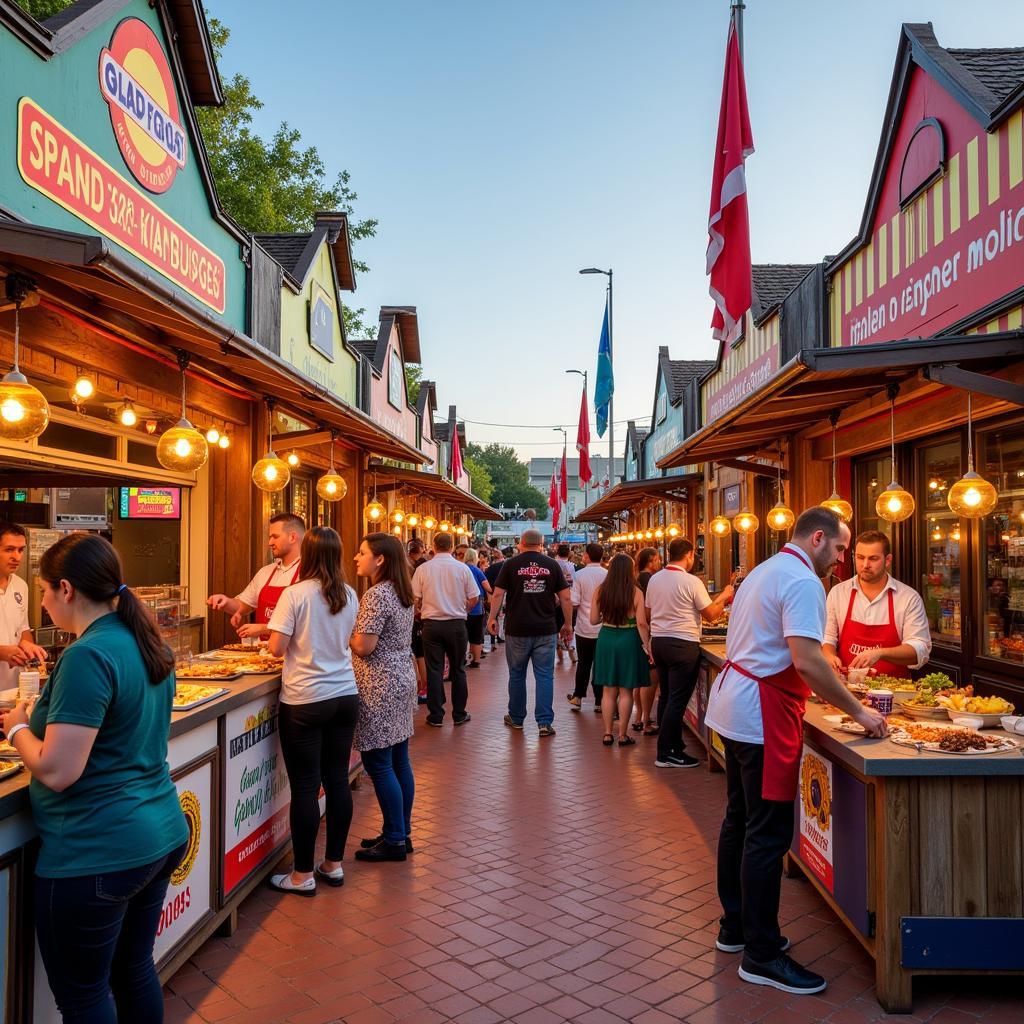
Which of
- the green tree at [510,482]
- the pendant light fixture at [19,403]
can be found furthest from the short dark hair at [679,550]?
the green tree at [510,482]

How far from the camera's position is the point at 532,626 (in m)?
9.38

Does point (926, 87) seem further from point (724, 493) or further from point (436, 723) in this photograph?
point (724, 493)

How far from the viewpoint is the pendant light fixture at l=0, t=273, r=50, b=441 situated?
147 inches

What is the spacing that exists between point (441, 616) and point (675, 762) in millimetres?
3118

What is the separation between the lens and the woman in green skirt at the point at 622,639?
8539 mm

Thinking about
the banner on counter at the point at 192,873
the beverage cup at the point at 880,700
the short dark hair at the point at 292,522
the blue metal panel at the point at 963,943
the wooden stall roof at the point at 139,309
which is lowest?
the blue metal panel at the point at 963,943

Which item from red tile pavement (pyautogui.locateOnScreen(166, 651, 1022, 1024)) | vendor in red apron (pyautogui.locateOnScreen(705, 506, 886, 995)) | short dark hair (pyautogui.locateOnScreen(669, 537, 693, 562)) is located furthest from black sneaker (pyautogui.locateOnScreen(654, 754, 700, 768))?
vendor in red apron (pyautogui.locateOnScreen(705, 506, 886, 995))

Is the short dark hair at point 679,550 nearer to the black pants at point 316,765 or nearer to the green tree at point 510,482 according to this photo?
the black pants at point 316,765

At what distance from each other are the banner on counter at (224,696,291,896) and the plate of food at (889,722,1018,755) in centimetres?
332

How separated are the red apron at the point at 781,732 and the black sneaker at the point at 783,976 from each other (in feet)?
2.45

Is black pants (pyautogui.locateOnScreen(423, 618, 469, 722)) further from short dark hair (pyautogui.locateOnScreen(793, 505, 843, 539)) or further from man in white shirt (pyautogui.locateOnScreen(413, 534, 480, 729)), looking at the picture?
short dark hair (pyautogui.locateOnScreen(793, 505, 843, 539))

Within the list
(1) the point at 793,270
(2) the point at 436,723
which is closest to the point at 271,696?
(2) the point at 436,723

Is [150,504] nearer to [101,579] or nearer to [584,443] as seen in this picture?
[101,579]

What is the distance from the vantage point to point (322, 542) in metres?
4.91
